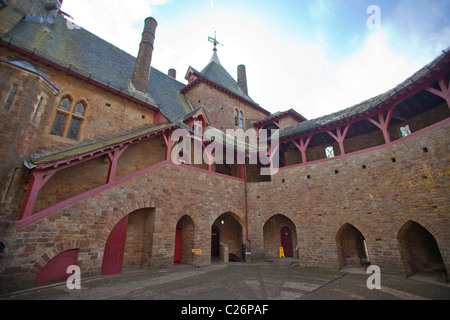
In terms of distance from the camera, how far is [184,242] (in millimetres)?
11328

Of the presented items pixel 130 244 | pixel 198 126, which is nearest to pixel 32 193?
pixel 130 244

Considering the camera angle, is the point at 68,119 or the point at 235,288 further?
the point at 68,119

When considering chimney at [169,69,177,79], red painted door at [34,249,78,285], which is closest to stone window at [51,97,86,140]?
red painted door at [34,249,78,285]

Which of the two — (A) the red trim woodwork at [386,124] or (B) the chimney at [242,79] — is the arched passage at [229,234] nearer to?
(A) the red trim woodwork at [386,124]

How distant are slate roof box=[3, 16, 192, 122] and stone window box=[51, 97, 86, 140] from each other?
1629mm

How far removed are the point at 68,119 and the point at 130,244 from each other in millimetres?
6441

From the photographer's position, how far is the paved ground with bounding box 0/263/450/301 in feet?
18.3

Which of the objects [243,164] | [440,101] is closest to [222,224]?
[243,164]

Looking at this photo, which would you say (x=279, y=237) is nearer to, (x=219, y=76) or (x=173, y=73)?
(x=219, y=76)

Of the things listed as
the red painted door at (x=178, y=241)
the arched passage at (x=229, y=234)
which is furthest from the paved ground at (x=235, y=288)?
the arched passage at (x=229, y=234)

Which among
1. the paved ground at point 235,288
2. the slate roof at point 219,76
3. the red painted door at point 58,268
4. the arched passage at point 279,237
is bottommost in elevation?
the paved ground at point 235,288

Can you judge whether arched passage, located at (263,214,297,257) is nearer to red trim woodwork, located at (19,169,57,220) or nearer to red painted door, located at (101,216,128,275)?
red painted door, located at (101,216,128,275)

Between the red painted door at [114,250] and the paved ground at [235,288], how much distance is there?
19.8 inches

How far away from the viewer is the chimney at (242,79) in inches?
941
